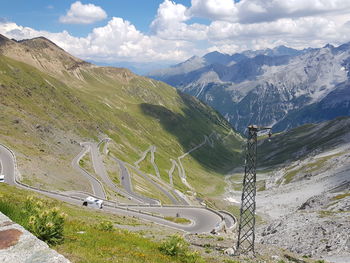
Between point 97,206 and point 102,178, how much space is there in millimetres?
52745

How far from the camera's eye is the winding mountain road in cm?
6588

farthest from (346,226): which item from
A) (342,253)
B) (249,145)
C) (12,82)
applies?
(12,82)

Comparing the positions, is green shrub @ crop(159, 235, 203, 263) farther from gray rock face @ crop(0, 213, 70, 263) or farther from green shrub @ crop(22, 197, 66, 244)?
gray rock face @ crop(0, 213, 70, 263)

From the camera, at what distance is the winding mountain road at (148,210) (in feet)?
216

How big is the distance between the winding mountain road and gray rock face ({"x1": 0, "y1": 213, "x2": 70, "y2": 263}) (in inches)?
2178

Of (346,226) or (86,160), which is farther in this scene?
(86,160)

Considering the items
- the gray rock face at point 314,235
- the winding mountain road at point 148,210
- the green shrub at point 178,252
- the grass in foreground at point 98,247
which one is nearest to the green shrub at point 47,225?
the grass in foreground at point 98,247

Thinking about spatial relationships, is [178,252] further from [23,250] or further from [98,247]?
[23,250]

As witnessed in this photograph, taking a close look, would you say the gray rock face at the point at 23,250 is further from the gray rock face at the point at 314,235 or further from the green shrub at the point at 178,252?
the gray rock face at the point at 314,235

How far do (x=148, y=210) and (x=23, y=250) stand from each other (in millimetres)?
72337

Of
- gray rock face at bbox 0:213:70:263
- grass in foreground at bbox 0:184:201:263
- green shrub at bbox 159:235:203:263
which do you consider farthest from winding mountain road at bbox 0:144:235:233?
gray rock face at bbox 0:213:70:263

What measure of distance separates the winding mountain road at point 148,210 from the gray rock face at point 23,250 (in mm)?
55317

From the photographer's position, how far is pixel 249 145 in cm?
3192

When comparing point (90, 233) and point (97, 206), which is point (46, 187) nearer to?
point (97, 206)
